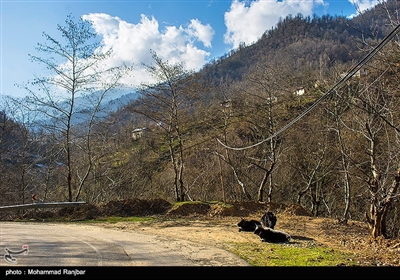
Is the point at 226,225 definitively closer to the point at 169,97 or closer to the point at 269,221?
the point at 269,221

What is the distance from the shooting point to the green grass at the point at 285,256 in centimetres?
735

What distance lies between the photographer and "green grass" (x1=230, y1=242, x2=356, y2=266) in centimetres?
735

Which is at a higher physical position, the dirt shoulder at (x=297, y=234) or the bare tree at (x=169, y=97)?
the bare tree at (x=169, y=97)

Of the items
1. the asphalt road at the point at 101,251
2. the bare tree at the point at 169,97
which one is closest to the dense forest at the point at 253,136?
the bare tree at the point at 169,97

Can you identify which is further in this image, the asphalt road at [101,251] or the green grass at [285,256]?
the green grass at [285,256]

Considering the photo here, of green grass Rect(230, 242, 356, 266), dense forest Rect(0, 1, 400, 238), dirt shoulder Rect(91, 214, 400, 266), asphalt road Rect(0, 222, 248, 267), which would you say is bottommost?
dirt shoulder Rect(91, 214, 400, 266)

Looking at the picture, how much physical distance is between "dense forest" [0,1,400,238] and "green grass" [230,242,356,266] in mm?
3184

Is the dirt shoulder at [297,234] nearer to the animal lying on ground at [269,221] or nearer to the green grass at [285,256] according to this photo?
the green grass at [285,256]

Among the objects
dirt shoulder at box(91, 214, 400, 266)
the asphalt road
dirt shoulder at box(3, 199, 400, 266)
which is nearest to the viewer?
the asphalt road

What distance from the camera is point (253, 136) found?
30.8 m

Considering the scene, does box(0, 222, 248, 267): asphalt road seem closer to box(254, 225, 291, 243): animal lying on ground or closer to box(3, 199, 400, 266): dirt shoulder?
box(3, 199, 400, 266): dirt shoulder

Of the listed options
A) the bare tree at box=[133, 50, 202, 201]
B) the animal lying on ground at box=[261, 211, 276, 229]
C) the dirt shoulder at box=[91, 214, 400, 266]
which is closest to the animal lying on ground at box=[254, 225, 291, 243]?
the dirt shoulder at box=[91, 214, 400, 266]

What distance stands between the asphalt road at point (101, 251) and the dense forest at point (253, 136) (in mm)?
5020
